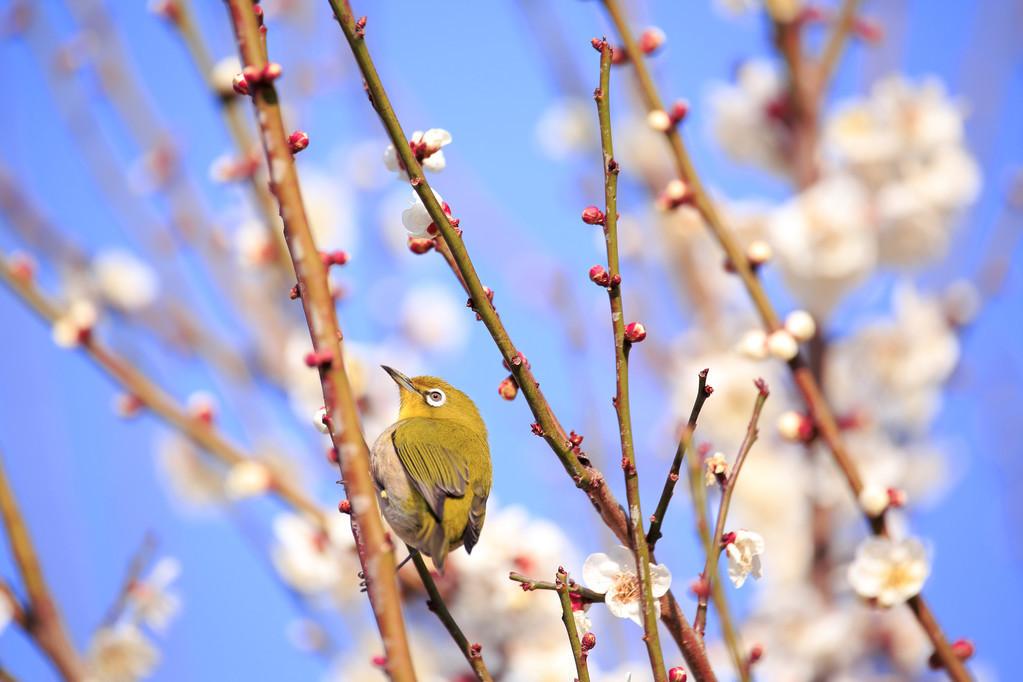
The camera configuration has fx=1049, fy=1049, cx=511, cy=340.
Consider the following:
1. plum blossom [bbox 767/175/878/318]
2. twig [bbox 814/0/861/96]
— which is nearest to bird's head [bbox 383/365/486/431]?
plum blossom [bbox 767/175/878/318]

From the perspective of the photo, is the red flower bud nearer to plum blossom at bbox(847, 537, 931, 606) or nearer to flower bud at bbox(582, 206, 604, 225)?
flower bud at bbox(582, 206, 604, 225)

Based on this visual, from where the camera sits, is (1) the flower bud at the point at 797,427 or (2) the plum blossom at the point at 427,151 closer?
(2) the plum blossom at the point at 427,151

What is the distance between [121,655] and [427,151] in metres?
1.63

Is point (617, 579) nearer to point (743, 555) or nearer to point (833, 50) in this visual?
point (743, 555)

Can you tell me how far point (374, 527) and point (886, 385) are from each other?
11.4ft

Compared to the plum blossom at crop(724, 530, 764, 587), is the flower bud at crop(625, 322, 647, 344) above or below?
above

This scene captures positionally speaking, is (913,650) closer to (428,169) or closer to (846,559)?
(846,559)

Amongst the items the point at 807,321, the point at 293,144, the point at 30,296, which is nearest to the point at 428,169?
the point at 293,144

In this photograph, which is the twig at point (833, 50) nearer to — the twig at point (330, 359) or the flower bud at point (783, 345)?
the flower bud at point (783, 345)

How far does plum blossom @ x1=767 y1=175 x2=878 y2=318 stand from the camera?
3.96 meters

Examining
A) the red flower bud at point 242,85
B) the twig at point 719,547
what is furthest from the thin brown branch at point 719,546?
the red flower bud at point 242,85

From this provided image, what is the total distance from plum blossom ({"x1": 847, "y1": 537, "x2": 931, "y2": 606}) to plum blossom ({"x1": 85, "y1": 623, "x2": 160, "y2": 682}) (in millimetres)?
1702

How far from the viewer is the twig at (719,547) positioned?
5.20 feet

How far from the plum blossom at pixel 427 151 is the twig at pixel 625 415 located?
30 centimetres
